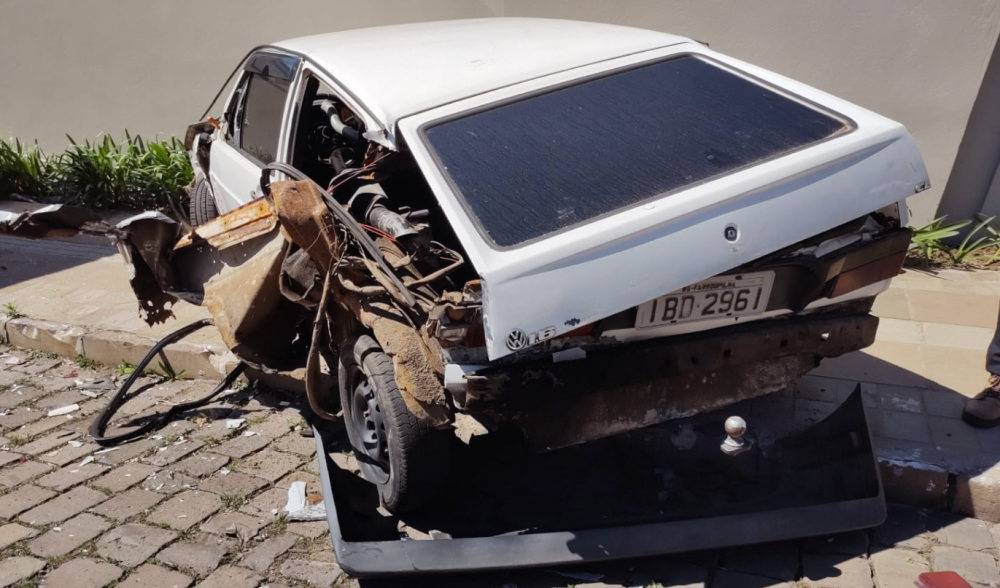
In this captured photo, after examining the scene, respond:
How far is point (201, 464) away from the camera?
4.16 meters

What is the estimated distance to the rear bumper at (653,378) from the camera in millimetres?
2869

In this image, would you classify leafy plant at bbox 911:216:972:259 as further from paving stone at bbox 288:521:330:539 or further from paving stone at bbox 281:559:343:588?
paving stone at bbox 281:559:343:588

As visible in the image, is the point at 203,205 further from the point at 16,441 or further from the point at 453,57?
the point at 453,57

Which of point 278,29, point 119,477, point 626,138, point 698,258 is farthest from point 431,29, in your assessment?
point 278,29

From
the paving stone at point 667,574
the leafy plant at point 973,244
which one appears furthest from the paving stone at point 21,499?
the leafy plant at point 973,244

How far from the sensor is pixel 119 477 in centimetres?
405

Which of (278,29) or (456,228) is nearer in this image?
(456,228)

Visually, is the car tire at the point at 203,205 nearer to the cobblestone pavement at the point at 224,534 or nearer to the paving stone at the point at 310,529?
the cobblestone pavement at the point at 224,534

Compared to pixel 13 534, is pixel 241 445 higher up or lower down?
lower down

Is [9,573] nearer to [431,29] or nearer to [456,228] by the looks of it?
[456,228]

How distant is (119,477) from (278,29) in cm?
484

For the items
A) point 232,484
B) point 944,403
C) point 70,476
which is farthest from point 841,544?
point 70,476

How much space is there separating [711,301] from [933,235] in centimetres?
395

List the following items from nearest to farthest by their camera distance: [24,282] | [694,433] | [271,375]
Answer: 1. [694,433]
2. [271,375]
3. [24,282]
